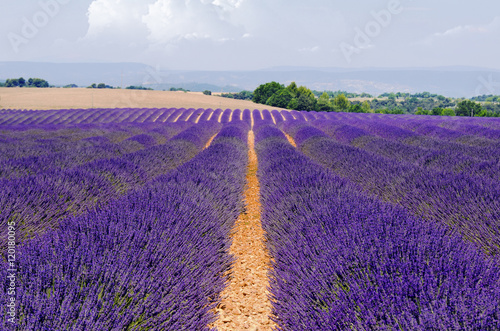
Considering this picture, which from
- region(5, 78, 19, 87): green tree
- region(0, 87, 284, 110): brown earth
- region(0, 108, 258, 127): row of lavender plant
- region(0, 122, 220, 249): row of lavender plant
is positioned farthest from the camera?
region(5, 78, 19, 87): green tree

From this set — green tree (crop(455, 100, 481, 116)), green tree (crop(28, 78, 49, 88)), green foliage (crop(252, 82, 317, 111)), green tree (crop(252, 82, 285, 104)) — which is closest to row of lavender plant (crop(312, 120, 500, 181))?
green foliage (crop(252, 82, 317, 111))

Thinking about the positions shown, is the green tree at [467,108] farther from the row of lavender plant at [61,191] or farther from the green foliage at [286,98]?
the row of lavender plant at [61,191]

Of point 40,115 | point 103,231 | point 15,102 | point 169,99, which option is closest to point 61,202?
point 103,231

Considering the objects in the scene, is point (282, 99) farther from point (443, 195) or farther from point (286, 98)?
point (443, 195)

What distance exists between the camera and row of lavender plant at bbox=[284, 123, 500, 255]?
2.52 metres

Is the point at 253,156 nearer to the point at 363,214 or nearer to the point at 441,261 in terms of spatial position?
the point at 363,214

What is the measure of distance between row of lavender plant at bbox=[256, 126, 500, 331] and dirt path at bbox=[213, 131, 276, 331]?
26 centimetres

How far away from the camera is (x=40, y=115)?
2108 centimetres

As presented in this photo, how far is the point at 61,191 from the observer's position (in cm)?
321

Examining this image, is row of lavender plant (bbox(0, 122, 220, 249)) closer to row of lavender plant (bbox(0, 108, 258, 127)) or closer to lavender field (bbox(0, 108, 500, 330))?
lavender field (bbox(0, 108, 500, 330))

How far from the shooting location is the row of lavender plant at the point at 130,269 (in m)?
1.26

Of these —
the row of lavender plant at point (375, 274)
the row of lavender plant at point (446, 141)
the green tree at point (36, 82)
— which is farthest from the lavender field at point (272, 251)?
the green tree at point (36, 82)

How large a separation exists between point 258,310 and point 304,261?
0.63 metres

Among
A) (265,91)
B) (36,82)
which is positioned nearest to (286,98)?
(265,91)
